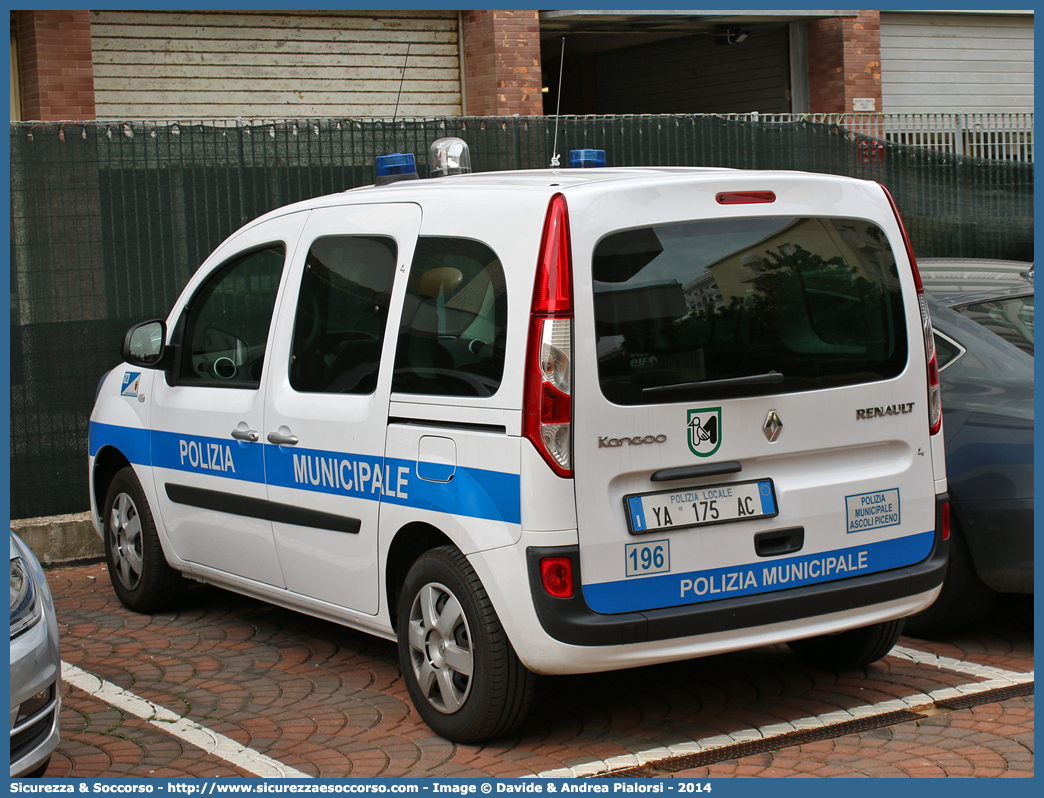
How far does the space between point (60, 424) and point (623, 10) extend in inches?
393

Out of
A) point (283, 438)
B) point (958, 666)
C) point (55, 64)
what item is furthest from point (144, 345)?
point (55, 64)

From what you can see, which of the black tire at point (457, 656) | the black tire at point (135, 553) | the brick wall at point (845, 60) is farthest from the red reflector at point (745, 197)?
the brick wall at point (845, 60)

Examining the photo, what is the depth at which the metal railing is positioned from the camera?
11.4 m

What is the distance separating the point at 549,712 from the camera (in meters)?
4.63

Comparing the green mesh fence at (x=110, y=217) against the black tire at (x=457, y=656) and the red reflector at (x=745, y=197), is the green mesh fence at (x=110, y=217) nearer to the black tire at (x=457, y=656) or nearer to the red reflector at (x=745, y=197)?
the black tire at (x=457, y=656)

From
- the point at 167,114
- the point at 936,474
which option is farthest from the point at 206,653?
the point at 167,114

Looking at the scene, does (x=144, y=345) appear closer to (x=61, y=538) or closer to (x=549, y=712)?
(x=61, y=538)

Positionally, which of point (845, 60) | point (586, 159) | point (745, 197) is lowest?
point (745, 197)

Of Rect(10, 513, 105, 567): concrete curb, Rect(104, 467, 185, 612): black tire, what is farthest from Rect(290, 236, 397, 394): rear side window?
Rect(10, 513, 105, 567): concrete curb

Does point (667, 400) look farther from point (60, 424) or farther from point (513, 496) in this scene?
point (60, 424)

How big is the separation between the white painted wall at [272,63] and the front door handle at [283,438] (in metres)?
7.96

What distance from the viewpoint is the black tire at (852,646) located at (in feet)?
15.9

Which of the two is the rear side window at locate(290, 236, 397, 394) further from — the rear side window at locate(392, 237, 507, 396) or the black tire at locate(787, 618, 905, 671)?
the black tire at locate(787, 618, 905, 671)

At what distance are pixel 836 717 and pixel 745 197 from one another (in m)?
1.89
